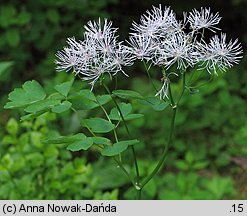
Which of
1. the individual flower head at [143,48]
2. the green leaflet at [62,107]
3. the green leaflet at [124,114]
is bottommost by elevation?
the green leaflet at [62,107]

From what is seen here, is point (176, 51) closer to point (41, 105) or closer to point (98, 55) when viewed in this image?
point (98, 55)

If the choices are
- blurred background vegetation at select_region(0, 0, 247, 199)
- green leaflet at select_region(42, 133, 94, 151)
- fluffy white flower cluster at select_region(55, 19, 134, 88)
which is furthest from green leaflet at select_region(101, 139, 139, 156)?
blurred background vegetation at select_region(0, 0, 247, 199)

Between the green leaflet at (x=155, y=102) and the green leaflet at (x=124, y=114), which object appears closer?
the green leaflet at (x=155, y=102)

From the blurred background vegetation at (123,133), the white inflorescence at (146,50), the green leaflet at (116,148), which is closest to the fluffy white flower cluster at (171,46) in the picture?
the white inflorescence at (146,50)

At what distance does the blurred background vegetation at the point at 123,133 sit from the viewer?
226cm

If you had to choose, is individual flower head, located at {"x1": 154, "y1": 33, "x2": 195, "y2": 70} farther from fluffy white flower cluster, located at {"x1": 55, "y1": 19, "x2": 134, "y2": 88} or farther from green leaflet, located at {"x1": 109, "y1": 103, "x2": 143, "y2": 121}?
green leaflet, located at {"x1": 109, "y1": 103, "x2": 143, "y2": 121}

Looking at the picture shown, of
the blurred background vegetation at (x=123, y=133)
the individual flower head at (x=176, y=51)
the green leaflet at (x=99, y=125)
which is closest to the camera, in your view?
the individual flower head at (x=176, y=51)

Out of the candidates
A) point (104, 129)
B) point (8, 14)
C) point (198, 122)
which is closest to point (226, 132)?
point (198, 122)

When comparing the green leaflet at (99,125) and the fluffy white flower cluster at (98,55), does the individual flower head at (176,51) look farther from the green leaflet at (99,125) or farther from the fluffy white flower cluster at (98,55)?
the green leaflet at (99,125)

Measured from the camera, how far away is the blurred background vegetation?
7.43 feet

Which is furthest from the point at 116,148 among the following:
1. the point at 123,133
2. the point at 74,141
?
the point at 123,133

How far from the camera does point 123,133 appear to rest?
319 centimetres

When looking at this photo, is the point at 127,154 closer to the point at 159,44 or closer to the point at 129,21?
the point at 129,21
